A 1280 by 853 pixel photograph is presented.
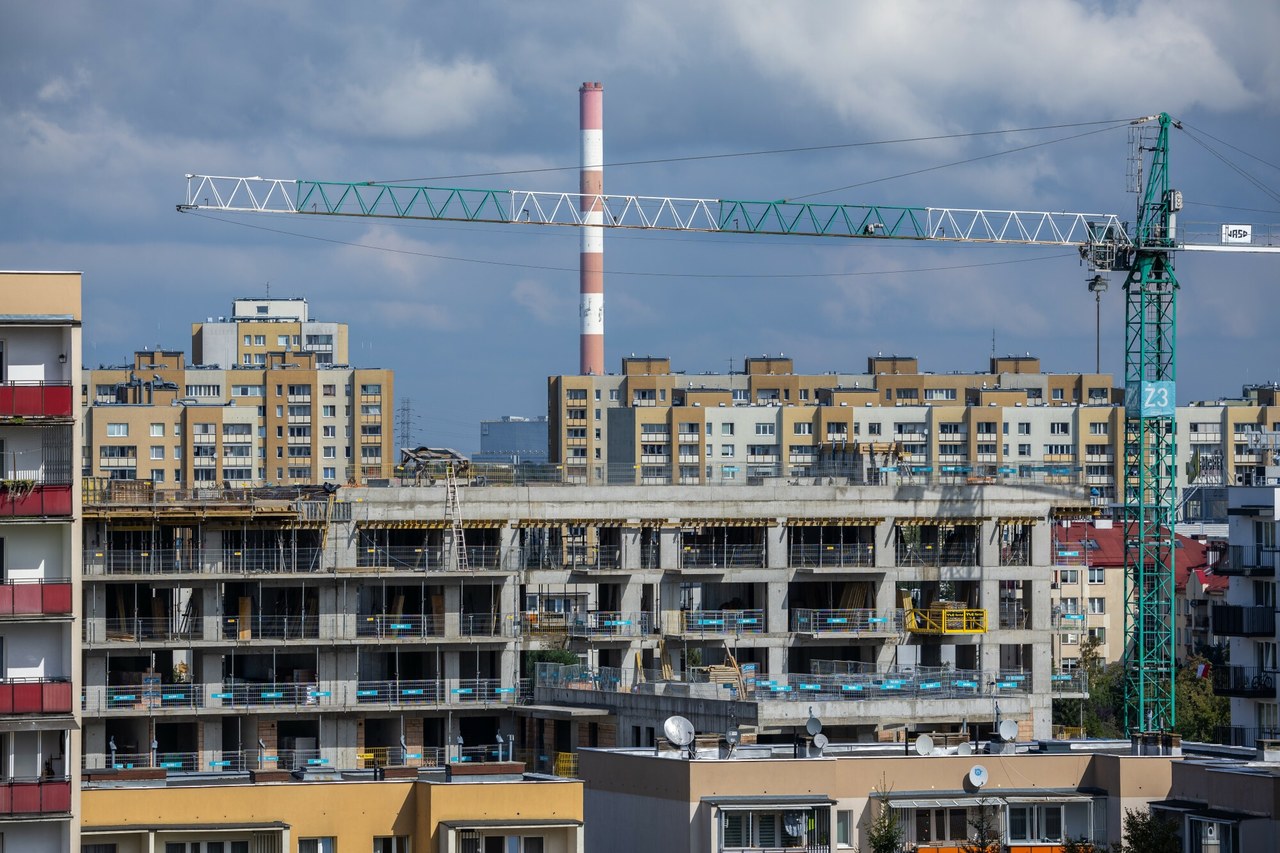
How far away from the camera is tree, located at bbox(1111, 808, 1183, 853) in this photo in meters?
53.1

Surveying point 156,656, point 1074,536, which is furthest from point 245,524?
point 1074,536

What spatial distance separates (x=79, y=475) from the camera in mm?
50969

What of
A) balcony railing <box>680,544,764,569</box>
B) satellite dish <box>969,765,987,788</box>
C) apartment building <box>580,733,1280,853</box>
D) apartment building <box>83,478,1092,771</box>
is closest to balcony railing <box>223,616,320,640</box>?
apartment building <box>83,478,1092,771</box>

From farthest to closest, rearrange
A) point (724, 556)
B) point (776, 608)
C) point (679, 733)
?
1. point (724, 556)
2. point (776, 608)
3. point (679, 733)

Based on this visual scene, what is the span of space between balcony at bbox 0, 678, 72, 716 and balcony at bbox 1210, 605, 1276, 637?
56.6 m

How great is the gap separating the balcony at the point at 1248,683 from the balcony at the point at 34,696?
55698 mm

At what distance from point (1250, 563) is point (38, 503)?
57.7m

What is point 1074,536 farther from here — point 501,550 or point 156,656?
point 156,656

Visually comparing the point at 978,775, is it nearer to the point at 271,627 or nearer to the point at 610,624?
the point at 610,624

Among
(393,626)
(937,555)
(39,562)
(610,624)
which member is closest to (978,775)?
(39,562)

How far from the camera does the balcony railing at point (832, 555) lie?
104 metres

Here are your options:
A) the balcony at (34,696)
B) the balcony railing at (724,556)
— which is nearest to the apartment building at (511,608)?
the balcony railing at (724,556)

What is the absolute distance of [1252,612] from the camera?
93.2 m

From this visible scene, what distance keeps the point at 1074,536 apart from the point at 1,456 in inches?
4717
